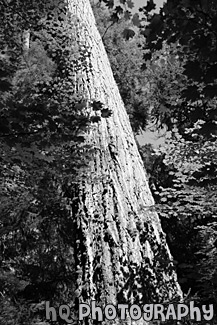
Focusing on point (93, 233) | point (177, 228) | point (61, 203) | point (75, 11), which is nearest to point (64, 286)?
point (61, 203)

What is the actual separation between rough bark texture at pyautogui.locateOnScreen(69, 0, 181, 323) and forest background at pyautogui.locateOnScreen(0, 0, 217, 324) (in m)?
0.18

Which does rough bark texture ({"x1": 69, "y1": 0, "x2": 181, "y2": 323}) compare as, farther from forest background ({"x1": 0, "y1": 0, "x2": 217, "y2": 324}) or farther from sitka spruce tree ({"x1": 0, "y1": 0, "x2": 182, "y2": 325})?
forest background ({"x1": 0, "y1": 0, "x2": 217, "y2": 324})

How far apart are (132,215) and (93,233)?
0.87 ft

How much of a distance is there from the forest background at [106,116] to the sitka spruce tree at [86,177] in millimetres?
18

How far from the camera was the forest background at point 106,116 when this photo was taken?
1.23 m

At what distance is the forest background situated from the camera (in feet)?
4.05

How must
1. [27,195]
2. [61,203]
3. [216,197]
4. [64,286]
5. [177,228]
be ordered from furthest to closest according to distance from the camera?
[177,228], [64,286], [61,203], [27,195], [216,197]

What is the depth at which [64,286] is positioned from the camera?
504 centimetres

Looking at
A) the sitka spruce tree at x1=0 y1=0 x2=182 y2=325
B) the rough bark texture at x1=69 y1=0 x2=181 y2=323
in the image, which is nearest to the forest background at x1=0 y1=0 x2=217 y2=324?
the sitka spruce tree at x1=0 y1=0 x2=182 y2=325

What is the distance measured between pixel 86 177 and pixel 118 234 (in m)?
0.51

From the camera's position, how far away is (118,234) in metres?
1.97

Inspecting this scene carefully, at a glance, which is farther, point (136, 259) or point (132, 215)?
Result: point (132, 215)

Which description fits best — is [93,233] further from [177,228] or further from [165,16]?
[177,228]

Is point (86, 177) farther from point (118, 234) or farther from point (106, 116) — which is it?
point (106, 116)
